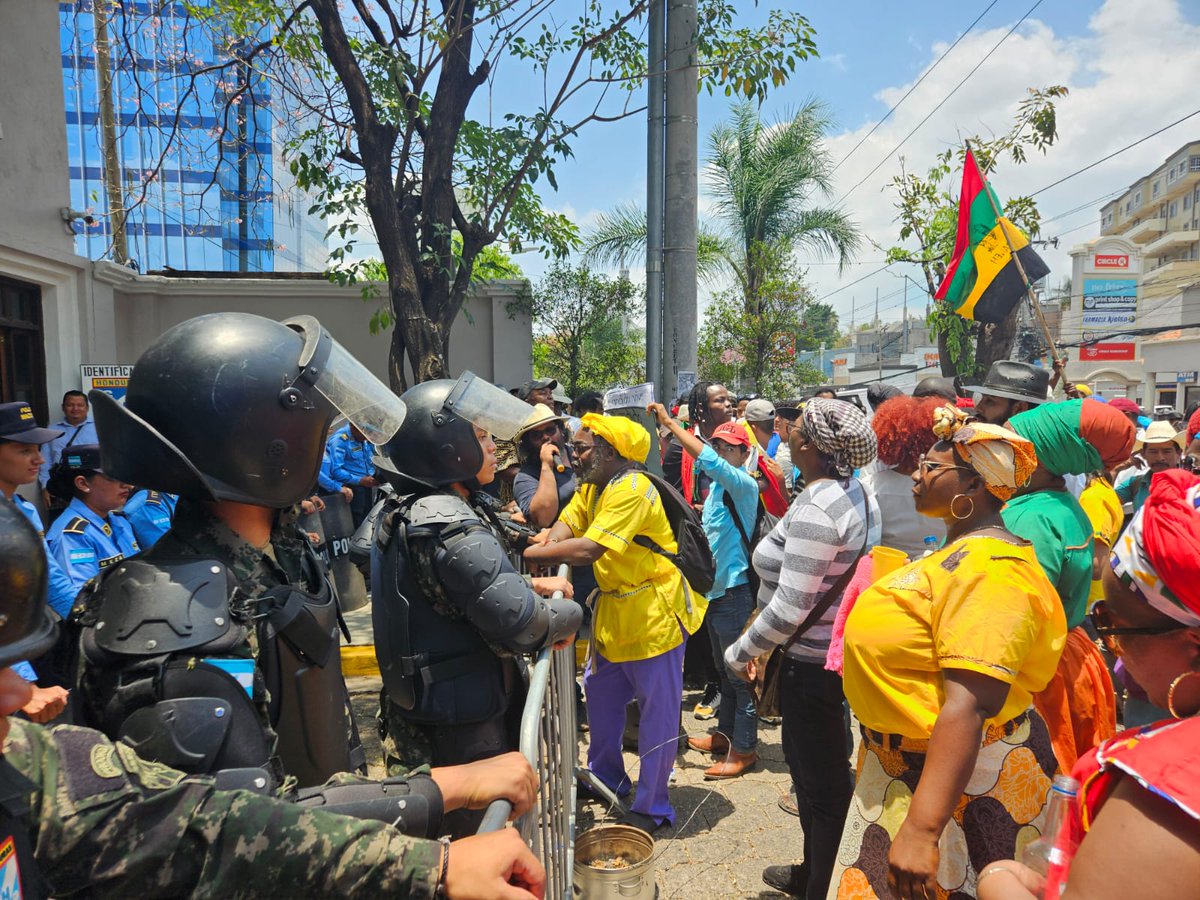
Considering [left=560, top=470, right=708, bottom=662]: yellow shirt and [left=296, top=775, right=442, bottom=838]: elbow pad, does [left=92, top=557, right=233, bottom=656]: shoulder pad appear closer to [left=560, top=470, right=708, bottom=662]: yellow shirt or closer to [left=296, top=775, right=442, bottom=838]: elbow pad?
[left=296, top=775, right=442, bottom=838]: elbow pad

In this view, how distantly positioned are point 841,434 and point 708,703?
3.13 metres

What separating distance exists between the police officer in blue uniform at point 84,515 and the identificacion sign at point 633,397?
3.00 metres

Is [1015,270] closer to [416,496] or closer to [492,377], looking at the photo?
[416,496]

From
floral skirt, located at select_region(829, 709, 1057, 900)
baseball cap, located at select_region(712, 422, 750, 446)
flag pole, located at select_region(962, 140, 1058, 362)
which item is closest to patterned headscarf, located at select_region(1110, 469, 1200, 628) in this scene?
floral skirt, located at select_region(829, 709, 1057, 900)

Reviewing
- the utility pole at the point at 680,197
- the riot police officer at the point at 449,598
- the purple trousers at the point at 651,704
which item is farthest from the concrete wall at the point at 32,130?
the purple trousers at the point at 651,704

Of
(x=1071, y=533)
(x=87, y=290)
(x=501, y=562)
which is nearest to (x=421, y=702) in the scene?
(x=501, y=562)

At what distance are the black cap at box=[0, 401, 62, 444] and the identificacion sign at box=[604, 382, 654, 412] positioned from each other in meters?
3.26

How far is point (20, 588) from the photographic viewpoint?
921 mm

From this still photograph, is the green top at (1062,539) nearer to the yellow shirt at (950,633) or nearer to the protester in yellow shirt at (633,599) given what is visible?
the yellow shirt at (950,633)

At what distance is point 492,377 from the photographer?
38.2 ft

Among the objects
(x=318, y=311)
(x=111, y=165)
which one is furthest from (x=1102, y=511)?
(x=111, y=165)

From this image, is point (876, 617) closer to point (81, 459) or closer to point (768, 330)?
point (81, 459)

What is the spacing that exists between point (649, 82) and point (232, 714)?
18.5 ft

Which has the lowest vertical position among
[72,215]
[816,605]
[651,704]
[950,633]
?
[651,704]
